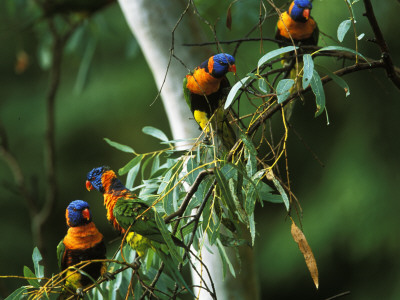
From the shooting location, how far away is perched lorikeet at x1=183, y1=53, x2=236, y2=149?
1.10 meters

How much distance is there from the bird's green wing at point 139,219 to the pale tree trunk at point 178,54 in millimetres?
407

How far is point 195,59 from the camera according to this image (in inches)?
54.1

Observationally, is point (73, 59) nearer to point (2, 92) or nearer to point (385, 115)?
point (2, 92)

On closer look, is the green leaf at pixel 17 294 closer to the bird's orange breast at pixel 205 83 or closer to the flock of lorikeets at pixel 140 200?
the flock of lorikeets at pixel 140 200

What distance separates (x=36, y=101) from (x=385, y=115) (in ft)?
6.85

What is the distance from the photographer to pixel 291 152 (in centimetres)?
269

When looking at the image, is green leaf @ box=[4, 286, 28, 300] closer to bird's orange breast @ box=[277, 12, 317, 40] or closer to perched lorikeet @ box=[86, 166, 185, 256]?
perched lorikeet @ box=[86, 166, 185, 256]

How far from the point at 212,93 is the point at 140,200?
358 mm

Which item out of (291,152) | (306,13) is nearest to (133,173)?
(306,13)

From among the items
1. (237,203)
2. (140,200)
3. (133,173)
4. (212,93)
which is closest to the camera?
(237,203)

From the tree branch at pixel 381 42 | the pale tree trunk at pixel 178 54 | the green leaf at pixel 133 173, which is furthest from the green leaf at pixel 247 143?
the pale tree trunk at pixel 178 54

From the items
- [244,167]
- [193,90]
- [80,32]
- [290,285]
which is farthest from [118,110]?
[244,167]

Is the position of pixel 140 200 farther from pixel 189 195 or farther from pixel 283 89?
pixel 283 89

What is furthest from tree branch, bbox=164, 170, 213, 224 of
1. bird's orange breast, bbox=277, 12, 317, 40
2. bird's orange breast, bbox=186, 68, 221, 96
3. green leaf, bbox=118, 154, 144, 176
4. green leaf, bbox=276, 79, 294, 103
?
bird's orange breast, bbox=277, 12, 317, 40
